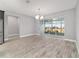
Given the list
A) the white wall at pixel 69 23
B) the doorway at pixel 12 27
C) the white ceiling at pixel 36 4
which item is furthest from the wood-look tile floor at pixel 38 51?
the doorway at pixel 12 27

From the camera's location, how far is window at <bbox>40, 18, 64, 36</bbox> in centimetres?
678

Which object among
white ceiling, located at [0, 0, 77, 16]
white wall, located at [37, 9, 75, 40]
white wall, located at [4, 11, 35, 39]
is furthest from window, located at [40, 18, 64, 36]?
white ceiling, located at [0, 0, 77, 16]

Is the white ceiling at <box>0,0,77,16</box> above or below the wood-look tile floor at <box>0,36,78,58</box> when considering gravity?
above

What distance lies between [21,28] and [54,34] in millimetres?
3897

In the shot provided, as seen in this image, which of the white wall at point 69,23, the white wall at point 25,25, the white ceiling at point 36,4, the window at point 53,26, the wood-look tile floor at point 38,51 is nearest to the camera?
the wood-look tile floor at point 38,51

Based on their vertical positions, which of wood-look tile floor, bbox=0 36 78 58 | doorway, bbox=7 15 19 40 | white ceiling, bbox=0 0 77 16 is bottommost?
wood-look tile floor, bbox=0 36 78 58

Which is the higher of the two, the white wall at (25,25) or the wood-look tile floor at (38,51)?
the white wall at (25,25)

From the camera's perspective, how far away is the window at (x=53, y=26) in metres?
6.78

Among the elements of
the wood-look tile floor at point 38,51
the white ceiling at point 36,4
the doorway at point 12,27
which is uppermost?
the white ceiling at point 36,4

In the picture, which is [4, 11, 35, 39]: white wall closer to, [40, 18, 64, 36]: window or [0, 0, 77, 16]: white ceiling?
[40, 18, 64, 36]: window

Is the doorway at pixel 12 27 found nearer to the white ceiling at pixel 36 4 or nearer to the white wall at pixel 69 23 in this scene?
the white ceiling at pixel 36 4

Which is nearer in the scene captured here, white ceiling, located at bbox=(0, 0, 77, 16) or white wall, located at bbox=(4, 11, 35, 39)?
white ceiling, located at bbox=(0, 0, 77, 16)

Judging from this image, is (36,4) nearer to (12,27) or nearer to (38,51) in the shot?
(38,51)

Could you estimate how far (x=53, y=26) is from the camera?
752 cm
